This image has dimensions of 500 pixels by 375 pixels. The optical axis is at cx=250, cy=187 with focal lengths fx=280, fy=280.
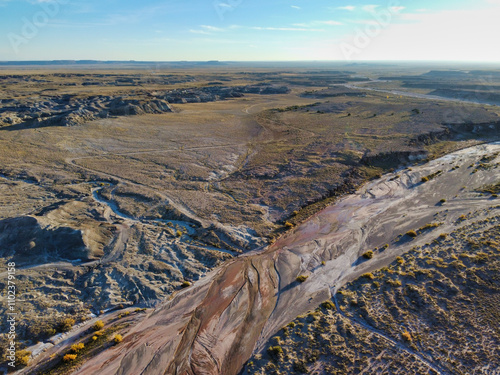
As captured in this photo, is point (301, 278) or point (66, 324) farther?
point (301, 278)

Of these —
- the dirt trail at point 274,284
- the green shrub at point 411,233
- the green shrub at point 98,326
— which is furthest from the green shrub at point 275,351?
the green shrub at point 411,233

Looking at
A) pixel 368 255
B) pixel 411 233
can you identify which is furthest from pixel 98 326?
pixel 411 233

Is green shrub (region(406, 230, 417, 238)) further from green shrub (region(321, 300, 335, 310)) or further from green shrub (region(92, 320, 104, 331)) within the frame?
green shrub (region(92, 320, 104, 331))

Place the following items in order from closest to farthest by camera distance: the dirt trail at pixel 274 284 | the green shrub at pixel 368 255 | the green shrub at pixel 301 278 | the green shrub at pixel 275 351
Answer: the green shrub at pixel 275 351, the dirt trail at pixel 274 284, the green shrub at pixel 301 278, the green shrub at pixel 368 255

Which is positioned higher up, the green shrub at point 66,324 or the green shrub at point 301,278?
the green shrub at point 301,278

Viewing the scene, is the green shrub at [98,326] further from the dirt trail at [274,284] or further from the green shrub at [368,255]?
the green shrub at [368,255]

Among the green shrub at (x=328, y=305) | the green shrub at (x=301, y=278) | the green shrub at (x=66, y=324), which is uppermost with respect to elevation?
the green shrub at (x=301, y=278)

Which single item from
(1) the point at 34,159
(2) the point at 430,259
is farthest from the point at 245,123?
(2) the point at 430,259

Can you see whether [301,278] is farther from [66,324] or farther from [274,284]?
[66,324]

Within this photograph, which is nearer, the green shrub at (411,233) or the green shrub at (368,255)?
the green shrub at (368,255)
